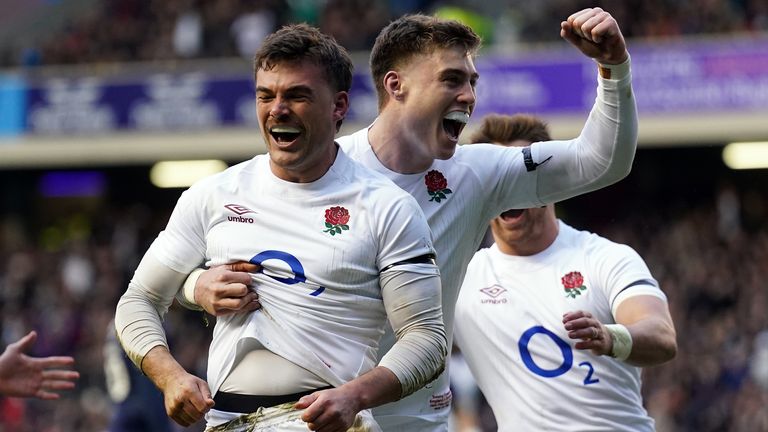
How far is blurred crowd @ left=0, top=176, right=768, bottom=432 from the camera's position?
14.8m

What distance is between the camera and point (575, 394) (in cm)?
556

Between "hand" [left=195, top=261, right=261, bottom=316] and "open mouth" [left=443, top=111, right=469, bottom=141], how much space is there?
3.73 feet

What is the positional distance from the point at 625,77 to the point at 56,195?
72.7ft

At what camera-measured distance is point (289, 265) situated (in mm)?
3912

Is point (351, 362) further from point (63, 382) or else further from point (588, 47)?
point (63, 382)

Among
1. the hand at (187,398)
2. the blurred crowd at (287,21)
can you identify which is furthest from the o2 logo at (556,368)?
the blurred crowd at (287,21)

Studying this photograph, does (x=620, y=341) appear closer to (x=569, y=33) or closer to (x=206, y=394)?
(x=569, y=33)

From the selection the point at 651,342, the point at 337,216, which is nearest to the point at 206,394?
the point at 337,216

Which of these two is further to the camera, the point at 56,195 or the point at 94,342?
the point at 56,195

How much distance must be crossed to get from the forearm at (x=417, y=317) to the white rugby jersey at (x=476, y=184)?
829 millimetres

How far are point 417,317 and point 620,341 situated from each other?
136 centimetres

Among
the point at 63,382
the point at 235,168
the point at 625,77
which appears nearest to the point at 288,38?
the point at 235,168

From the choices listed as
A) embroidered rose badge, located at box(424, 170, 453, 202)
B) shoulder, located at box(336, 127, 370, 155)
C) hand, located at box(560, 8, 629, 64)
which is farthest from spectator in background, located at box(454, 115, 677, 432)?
hand, located at box(560, 8, 629, 64)

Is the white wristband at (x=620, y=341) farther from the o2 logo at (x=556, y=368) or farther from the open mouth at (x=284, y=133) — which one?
the open mouth at (x=284, y=133)
